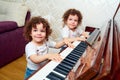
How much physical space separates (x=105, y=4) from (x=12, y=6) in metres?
1.53

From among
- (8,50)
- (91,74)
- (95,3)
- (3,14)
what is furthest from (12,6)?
(91,74)

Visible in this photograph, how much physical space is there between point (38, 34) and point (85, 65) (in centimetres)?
86

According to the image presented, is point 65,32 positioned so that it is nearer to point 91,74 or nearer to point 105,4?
point 105,4

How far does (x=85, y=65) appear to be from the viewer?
2.21ft

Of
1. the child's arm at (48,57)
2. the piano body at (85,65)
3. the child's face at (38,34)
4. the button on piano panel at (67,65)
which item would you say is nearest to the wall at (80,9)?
the piano body at (85,65)

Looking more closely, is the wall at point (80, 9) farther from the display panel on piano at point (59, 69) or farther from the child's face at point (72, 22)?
the display panel on piano at point (59, 69)

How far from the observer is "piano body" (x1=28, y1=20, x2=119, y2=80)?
1.89 feet

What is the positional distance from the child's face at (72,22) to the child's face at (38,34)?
0.69 meters

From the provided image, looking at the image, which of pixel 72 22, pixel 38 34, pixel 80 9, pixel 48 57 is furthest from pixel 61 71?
pixel 80 9

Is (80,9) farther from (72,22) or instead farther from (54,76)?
(54,76)

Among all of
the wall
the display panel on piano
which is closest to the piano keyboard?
the display panel on piano

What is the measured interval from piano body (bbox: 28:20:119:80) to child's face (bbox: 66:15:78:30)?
1.58ft

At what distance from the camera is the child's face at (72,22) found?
7.08 feet

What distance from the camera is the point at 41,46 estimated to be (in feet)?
4.91
